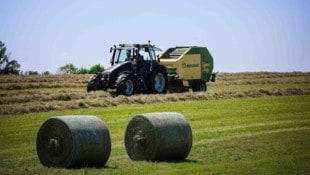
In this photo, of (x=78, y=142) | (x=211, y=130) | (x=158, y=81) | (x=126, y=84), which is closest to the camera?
(x=78, y=142)

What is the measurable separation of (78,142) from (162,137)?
205 centimetres

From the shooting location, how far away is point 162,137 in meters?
15.2

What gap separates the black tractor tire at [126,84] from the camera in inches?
1275

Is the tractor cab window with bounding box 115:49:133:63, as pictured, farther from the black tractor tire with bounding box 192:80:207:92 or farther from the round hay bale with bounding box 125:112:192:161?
the round hay bale with bounding box 125:112:192:161

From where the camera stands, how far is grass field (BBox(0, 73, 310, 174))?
14336 mm

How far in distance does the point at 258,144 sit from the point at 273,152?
62.4 inches

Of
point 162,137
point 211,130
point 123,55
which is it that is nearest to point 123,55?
point 123,55

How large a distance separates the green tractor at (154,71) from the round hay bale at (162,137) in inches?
652

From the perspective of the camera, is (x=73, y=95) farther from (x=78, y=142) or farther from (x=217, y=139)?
(x=78, y=142)

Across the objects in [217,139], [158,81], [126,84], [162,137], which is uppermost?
[158,81]

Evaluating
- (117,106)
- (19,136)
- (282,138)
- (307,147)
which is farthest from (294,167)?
(117,106)

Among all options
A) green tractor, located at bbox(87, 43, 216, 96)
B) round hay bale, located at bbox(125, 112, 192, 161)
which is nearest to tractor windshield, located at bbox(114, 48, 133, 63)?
green tractor, located at bbox(87, 43, 216, 96)

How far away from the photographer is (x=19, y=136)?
20422 millimetres

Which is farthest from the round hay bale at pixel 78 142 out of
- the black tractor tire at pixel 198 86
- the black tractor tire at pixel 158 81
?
the black tractor tire at pixel 198 86
